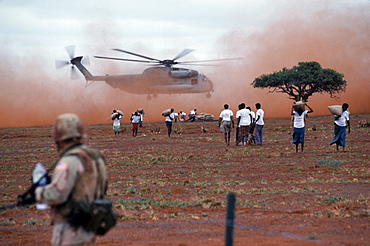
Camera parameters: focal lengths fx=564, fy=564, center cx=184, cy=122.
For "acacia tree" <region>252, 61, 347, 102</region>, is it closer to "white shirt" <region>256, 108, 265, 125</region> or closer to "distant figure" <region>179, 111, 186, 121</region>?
"distant figure" <region>179, 111, 186, 121</region>

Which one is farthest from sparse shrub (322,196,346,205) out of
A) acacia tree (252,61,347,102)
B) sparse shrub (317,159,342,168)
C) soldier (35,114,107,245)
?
acacia tree (252,61,347,102)

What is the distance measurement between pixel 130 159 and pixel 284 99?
61.8 m

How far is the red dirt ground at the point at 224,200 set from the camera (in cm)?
856

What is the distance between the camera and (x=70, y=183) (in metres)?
4.75

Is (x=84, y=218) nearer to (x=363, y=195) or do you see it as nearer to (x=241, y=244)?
(x=241, y=244)

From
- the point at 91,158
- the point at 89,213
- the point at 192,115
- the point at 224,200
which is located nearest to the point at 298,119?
the point at 224,200

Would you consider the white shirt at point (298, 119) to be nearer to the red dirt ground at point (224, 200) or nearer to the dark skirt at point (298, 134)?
the dark skirt at point (298, 134)

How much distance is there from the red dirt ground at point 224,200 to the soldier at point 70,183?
3323mm

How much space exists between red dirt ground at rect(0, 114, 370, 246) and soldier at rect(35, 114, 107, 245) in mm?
3323

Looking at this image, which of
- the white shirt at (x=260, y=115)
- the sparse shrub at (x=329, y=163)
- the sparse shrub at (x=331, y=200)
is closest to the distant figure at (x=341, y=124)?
the sparse shrub at (x=329, y=163)

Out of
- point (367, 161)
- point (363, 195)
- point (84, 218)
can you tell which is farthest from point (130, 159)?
point (84, 218)

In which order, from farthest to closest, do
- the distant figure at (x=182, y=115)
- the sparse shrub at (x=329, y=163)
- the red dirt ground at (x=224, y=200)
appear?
the distant figure at (x=182, y=115), the sparse shrub at (x=329, y=163), the red dirt ground at (x=224, y=200)

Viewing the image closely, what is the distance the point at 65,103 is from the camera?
72.2 metres

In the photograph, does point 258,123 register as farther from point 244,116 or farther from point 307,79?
point 307,79
